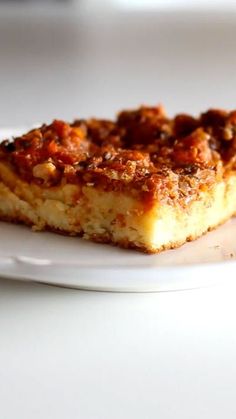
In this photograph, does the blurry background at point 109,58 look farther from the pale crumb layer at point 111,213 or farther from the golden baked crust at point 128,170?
the pale crumb layer at point 111,213

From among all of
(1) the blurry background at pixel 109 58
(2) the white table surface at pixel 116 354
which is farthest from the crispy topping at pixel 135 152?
(1) the blurry background at pixel 109 58

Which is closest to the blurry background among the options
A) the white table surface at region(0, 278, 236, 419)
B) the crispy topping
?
the crispy topping

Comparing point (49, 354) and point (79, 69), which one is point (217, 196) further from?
point (79, 69)

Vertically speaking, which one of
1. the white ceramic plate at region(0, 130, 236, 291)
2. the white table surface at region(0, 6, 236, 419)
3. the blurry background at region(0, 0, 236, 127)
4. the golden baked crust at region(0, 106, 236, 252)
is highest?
the golden baked crust at region(0, 106, 236, 252)

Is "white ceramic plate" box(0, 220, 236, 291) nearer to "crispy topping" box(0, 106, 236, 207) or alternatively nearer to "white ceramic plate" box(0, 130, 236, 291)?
"white ceramic plate" box(0, 130, 236, 291)

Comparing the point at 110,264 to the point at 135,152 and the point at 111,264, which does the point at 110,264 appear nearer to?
the point at 111,264

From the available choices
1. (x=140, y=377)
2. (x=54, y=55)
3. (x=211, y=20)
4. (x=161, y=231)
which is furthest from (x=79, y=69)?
(x=140, y=377)
